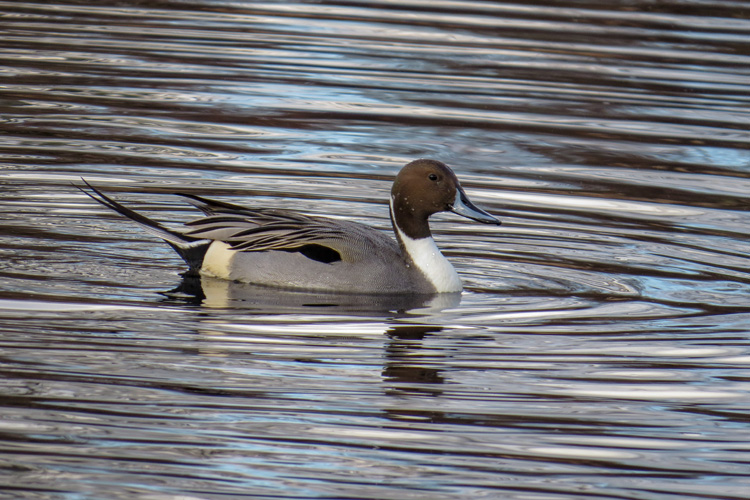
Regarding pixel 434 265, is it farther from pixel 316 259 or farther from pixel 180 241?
pixel 180 241

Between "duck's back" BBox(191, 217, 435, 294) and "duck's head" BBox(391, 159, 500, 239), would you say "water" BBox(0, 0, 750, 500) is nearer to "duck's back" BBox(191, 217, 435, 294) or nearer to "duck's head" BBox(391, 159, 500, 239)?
"duck's back" BBox(191, 217, 435, 294)

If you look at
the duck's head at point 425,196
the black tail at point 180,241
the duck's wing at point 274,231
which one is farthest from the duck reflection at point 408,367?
the black tail at point 180,241

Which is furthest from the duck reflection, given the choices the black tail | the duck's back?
the black tail

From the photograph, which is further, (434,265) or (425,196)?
(425,196)

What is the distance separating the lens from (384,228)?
9242mm

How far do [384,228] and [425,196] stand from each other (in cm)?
120

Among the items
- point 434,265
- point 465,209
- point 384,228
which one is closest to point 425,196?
point 465,209

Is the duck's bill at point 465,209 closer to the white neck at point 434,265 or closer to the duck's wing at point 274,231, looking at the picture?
the white neck at point 434,265

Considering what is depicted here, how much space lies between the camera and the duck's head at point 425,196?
8047mm

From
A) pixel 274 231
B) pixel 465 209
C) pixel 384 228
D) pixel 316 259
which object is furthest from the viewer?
pixel 384 228

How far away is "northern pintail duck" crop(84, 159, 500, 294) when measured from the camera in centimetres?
772

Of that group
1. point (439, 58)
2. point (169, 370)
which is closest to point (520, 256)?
point (169, 370)

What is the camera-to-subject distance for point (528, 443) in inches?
207

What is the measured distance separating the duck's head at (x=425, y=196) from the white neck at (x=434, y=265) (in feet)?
0.30
